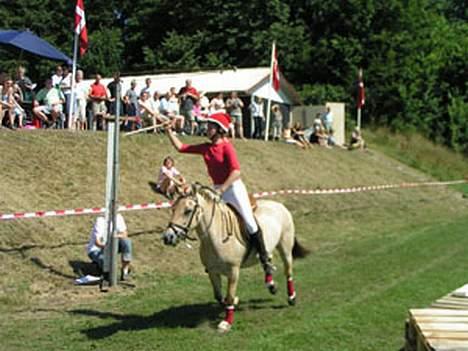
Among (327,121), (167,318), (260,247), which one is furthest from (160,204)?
(327,121)

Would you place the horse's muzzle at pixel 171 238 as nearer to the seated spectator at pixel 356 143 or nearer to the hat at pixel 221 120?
the hat at pixel 221 120

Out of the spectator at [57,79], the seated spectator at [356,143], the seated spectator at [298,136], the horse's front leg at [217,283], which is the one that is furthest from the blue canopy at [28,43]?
the seated spectator at [356,143]

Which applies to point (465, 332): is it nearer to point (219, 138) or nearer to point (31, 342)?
point (219, 138)

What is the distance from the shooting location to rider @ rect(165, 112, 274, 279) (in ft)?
35.0

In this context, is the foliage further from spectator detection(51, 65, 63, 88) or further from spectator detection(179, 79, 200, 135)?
spectator detection(51, 65, 63, 88)

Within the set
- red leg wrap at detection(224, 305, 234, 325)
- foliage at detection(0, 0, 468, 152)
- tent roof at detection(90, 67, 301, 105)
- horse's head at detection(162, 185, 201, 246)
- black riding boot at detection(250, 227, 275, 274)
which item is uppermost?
foliage at detection(0, 0, 468, 152)

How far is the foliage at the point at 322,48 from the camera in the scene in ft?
186

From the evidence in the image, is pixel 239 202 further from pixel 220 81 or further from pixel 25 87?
pixel 220 81

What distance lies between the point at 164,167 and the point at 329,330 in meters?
10.8

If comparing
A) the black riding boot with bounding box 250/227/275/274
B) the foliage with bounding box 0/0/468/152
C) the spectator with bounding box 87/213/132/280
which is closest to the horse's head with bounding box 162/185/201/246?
the black riding boot with bounding box 250/227/275/274

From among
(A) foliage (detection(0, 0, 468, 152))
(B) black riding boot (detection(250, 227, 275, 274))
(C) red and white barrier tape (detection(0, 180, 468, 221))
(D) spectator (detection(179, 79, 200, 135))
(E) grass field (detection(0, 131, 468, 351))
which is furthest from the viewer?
(A) foliage (detection(0, 0, 468, 152))

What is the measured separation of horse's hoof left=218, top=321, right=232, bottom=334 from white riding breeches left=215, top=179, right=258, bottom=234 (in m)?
1.41

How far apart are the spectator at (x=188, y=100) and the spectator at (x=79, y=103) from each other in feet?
13.4

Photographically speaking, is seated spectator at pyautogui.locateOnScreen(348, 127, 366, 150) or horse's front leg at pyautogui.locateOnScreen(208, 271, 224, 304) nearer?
horse's front leg at pyautogui.locateOnScreen(208, 271, 224, 304)
